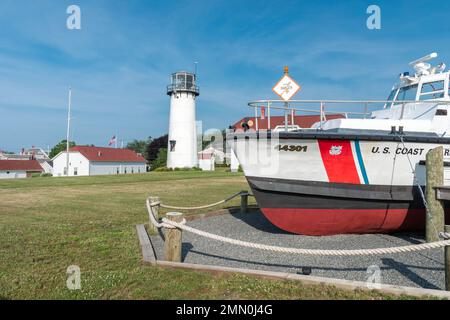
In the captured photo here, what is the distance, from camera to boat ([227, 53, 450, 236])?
6.00m

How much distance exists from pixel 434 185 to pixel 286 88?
3051mm

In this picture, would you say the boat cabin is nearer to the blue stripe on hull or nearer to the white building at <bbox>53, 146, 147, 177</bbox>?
the blue stripe on hull

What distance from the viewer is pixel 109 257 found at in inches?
200

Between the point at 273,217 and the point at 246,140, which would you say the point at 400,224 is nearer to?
the point at 273,217

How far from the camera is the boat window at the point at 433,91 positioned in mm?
8062

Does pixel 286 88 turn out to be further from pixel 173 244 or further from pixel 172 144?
pixel 172 144

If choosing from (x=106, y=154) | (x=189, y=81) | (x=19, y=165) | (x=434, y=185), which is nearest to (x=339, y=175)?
(x=434, y=185)

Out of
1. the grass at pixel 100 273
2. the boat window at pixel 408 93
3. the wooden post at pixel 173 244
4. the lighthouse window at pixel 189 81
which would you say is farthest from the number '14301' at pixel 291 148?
the lighthouse window at pixel 189 81

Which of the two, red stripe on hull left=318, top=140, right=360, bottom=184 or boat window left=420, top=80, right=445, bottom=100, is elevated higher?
boat window left=420, top=80, right=445, bottom=100

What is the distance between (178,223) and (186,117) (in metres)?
36.4

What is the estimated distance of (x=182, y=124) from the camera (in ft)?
131

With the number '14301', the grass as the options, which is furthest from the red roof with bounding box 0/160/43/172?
the number '14301'

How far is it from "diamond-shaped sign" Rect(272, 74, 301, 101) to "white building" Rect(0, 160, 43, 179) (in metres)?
60.1
